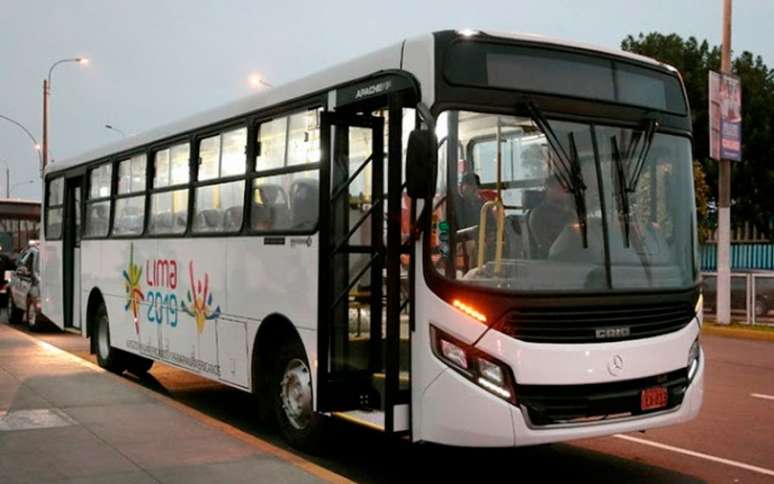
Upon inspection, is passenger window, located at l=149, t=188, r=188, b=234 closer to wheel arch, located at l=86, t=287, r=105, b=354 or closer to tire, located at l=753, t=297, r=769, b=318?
wheel arch, located at l=86, t=287, r=105, b=354

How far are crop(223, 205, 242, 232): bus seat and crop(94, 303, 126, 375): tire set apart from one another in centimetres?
414

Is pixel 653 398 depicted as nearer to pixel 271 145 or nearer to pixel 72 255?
pixel 271 145

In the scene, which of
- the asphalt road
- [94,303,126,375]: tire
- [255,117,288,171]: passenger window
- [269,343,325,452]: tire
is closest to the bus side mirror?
[269,343,325,452]: tire

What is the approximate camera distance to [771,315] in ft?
65.4

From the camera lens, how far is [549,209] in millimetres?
6070

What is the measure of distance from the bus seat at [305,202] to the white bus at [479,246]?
2 cm

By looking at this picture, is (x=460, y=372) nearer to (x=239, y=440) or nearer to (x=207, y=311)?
(x=239, y=440)

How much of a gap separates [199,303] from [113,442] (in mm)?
2347

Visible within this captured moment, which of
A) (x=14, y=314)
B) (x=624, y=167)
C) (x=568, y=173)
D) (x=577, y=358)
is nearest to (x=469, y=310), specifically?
(x=577, y=358)

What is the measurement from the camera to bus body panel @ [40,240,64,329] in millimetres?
14297

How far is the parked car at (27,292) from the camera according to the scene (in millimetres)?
19703

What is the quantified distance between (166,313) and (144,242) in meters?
1.04

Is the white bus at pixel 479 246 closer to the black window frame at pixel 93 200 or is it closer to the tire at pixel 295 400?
the tire at pixel 295 400

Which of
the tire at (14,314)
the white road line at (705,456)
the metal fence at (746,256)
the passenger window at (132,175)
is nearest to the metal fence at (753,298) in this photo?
the metal fence at (746,256)
